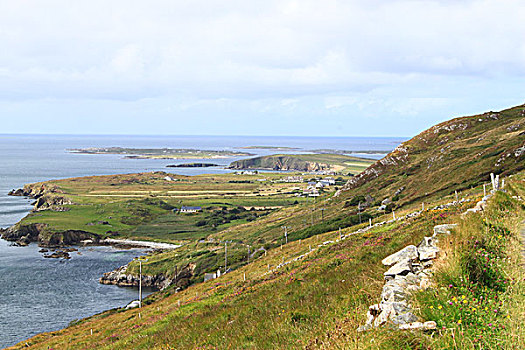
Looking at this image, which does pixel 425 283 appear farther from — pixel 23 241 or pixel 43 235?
pixel 23 241

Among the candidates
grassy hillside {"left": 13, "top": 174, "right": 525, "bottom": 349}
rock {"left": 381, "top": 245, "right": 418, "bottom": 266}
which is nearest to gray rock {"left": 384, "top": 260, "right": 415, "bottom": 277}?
rock {"left": 381, "top": 245, "right": 418, "bottom": 266}

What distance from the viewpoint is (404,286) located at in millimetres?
9422

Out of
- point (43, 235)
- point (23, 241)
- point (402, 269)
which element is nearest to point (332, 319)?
point (402, 269)

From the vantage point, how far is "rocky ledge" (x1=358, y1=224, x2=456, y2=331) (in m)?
7.92

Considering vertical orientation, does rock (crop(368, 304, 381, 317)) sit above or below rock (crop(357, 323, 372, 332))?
above

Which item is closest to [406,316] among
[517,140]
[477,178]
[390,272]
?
[390,272]

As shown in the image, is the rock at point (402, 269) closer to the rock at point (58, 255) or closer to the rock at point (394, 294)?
the rock at point (394, 294)

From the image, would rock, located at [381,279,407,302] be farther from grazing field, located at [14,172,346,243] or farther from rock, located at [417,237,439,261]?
grazing field, located at [14,172,346,243]

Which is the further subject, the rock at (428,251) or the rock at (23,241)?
the rock at (23,241)

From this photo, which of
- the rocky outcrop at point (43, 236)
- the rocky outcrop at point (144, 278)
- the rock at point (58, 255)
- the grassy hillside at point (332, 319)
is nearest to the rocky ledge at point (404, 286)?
the grassy hillside at point (332, 319)

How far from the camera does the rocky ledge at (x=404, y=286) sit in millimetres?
7918

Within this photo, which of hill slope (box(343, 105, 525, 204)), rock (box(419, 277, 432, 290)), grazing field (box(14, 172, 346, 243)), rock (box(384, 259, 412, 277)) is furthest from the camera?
grazing field (box(14, 172, 346, 243))

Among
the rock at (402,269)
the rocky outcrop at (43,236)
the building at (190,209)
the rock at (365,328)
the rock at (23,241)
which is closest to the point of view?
the rock at (365,328)

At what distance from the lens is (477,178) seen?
59.6 meters
